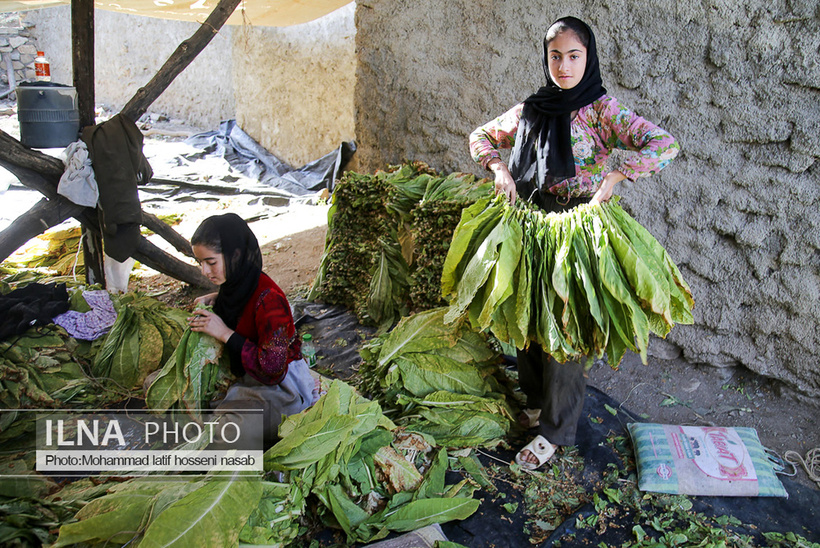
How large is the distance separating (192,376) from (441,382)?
122cm

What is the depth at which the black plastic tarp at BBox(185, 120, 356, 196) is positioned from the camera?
8.51 m

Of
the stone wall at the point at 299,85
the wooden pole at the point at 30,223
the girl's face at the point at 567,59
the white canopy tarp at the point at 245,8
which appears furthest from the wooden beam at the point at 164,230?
the stone wall at the point at 299,85

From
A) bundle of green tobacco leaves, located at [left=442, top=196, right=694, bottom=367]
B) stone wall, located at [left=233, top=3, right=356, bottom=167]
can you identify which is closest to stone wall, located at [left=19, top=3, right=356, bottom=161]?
stone wall, located at [left=233, top=3, right=356, bottom=167]

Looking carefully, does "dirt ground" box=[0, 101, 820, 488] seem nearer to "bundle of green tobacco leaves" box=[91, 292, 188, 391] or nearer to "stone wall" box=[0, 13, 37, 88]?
"bundle of green tobacco leaves" box=[91, 292, 188, 391]

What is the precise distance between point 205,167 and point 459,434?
7914 mm

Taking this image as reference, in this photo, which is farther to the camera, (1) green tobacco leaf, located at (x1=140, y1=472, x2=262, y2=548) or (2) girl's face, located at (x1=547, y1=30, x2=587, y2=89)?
(2) girl's face, located at (x1=547, y1=30, x2=587, y2=89)

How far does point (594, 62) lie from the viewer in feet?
7.99

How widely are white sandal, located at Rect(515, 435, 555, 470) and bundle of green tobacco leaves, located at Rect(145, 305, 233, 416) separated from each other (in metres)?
1.46

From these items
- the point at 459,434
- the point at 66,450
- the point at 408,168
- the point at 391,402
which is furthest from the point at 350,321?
the point at 66,450

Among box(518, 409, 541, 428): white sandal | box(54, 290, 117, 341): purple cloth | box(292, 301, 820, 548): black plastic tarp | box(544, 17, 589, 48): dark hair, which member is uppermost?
box(544, 17, 589, 48): dark hair

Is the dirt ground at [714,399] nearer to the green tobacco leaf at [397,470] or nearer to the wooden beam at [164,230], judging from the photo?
the green tobacco leaf at [397,470]

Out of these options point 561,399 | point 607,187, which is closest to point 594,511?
point 561,399

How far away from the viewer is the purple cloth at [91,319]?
338 cm

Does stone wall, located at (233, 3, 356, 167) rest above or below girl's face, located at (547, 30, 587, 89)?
above
